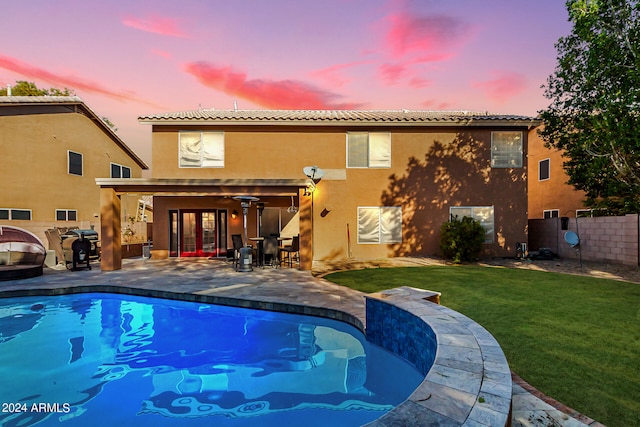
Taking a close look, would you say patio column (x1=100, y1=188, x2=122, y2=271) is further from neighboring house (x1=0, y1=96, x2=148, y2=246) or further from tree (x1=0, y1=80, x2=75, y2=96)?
tree (x1=0, y1=80, x2=75, y2=96)

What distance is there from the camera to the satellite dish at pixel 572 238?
1138cm

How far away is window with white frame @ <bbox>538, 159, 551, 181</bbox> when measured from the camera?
19.0 meters

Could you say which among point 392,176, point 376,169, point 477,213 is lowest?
point 477,213

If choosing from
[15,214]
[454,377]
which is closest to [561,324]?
[454,377]

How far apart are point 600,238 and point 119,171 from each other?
24816mm

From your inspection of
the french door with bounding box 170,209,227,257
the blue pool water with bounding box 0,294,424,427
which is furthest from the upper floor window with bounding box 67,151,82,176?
the blue pool water with bounding box 0,294,424,427

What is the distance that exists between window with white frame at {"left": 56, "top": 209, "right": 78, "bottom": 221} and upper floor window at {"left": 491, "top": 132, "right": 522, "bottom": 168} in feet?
69.4

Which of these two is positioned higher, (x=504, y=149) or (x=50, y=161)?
(x=504, y=149)

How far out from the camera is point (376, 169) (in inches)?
528

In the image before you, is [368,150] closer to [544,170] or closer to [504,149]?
[504,149]

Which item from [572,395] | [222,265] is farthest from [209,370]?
[222,265]

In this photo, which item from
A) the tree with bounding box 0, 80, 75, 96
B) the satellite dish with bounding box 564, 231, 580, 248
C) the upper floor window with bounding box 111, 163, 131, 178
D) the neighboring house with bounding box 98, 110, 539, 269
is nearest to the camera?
the satellite dish with bounding box 564, 231, 580, 248

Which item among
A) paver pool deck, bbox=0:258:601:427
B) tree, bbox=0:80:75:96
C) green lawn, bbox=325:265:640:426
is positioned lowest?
paver pool deck, bbox=0:258:601:427

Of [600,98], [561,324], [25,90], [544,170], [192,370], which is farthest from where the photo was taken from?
[25,90]
